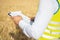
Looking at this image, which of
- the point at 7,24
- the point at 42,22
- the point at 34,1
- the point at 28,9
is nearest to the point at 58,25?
the point at 42,22

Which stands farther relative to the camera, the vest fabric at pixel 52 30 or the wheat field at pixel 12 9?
the wheat field at pixel 12 9

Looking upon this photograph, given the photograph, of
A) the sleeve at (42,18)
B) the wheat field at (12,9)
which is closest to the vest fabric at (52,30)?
the sleeve at (42,18)

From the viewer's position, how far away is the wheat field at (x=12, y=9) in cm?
168

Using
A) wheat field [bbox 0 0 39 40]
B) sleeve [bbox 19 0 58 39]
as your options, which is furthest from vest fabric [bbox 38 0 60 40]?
wheat field [bbox 0 0 39 40]

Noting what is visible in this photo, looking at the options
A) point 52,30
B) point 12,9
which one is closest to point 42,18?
point 52,30

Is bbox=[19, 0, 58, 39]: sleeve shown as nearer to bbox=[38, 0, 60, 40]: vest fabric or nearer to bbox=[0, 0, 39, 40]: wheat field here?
bbox=[38, 0, 60, 40]: vest fabric

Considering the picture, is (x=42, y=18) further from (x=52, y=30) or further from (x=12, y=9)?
(x=12, y=9)

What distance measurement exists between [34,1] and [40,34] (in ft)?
4.52

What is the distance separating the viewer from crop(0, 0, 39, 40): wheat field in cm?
168

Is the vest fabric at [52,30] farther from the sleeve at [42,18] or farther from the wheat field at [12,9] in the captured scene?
the wheat field at [12,9]

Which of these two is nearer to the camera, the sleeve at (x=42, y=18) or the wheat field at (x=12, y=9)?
the sleeve at (x=42, y=18)

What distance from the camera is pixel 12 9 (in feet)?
6.79

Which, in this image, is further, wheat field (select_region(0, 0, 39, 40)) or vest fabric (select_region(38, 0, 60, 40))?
wheat field (select_region(0, 0, 39, 40))

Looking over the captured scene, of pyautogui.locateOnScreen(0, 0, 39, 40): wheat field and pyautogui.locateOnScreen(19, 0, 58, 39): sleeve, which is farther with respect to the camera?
pyautogui.locateOnScreen(0, 0, 39, 40): wheat field
